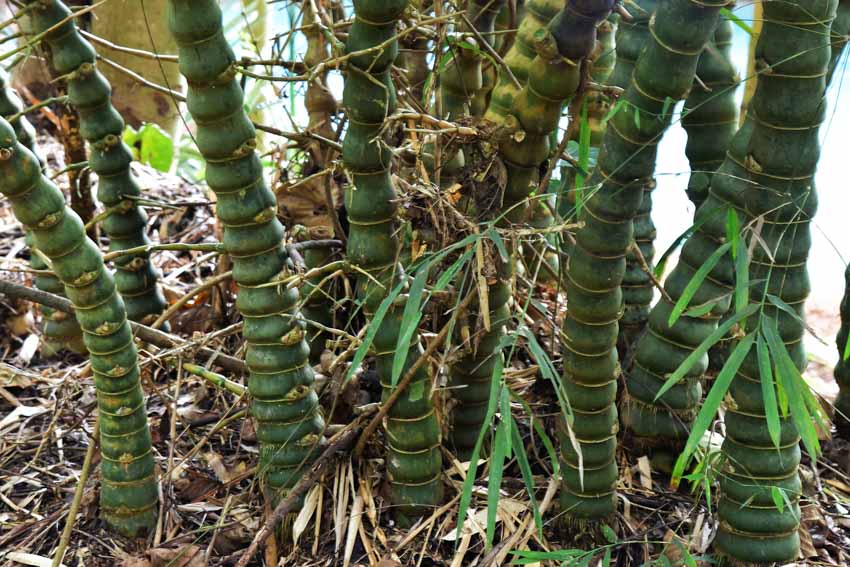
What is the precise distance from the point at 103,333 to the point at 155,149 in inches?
79.2

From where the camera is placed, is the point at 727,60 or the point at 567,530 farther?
the point at 727,60

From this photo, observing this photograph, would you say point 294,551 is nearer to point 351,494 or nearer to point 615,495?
point 351,494

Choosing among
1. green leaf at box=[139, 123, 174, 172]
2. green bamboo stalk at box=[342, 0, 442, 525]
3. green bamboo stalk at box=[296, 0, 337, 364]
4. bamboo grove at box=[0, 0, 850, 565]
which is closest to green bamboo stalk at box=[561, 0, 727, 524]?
bamboo grove at box=[0, 0, 850, 565]

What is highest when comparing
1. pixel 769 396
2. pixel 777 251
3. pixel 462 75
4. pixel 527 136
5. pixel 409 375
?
pixel 462 75

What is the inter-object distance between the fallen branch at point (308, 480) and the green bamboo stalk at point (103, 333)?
0.24 meters

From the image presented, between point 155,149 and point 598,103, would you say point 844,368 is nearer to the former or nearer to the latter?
point 598,103

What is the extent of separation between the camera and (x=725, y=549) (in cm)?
144

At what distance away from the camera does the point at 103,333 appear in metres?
1.50

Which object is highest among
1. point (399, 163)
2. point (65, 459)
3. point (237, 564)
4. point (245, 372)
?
point (399, 163)

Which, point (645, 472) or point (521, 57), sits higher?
point (521, 57)

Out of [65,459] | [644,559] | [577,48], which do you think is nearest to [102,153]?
[65,459]

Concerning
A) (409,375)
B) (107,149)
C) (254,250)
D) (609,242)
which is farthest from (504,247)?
(107,149)

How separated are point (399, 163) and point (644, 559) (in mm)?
815

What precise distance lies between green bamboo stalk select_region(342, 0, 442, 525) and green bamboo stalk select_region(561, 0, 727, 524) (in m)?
0.23
